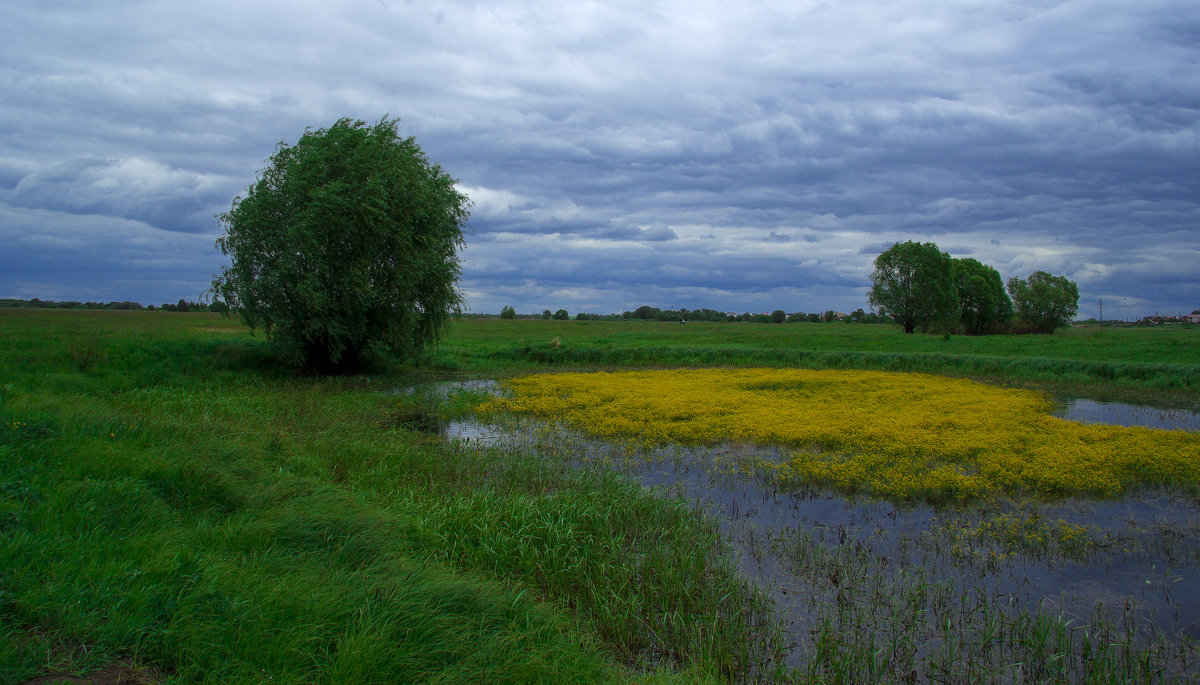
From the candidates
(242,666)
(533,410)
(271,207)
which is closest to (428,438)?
(533,410)

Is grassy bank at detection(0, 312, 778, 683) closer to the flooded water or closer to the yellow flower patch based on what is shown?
the yellow flower patch

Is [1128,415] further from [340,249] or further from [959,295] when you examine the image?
[959,295]

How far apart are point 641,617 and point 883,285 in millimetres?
63848

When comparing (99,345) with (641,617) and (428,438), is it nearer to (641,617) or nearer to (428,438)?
(428,438)

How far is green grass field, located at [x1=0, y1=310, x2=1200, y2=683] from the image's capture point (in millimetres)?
4168

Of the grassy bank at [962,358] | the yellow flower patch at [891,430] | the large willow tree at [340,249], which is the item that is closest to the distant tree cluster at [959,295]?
the grassy bank at [962,358]

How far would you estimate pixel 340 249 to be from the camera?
934 inches

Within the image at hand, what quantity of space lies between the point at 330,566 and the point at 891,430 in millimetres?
12925

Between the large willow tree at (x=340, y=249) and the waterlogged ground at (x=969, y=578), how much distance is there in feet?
54.6

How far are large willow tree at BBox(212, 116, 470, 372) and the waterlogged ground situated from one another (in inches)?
656

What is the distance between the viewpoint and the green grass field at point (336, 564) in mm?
4168

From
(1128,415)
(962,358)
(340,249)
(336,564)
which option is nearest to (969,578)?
(336,564)

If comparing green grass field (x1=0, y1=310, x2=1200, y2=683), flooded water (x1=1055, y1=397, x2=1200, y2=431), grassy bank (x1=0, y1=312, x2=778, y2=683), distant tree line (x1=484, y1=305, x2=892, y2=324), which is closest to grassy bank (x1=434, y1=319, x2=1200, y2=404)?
flooded water (x1=1055, y1=397, x2=1200, y2=431)

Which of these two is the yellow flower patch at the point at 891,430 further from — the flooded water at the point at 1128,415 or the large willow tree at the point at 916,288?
the large willow tree at the point at 916,288
